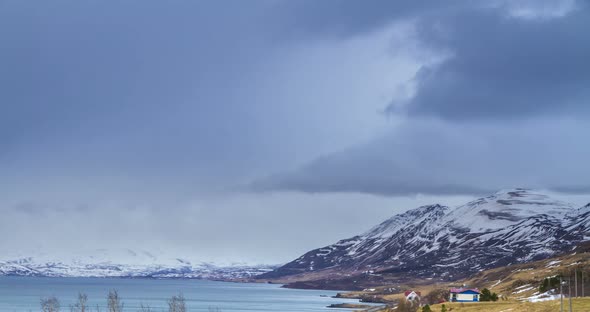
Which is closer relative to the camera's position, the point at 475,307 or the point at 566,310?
the point at 566,310

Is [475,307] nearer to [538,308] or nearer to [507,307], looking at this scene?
[507,307]

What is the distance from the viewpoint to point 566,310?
162 meters

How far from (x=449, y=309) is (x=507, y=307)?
17001 mm

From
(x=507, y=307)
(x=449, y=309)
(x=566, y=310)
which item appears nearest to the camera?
(x=566, y=310)

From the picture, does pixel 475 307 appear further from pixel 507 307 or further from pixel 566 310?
pixel 566 310

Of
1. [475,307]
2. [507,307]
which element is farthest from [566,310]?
[475,307]

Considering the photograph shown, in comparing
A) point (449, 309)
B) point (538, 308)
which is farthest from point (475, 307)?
point (538, 308)

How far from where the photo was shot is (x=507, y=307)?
607ft

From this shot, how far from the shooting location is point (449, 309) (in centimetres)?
19875

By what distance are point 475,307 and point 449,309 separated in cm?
595

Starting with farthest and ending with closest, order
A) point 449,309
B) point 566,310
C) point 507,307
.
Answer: point 449,309 < point 507,307 < point 566,310

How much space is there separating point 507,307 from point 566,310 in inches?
925

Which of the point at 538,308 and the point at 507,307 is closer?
the point at 538,308

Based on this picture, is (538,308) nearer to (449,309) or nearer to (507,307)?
(507,307)
